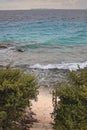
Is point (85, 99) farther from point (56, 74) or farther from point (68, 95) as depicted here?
point (56, 74)

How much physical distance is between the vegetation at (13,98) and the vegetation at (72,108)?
56 cm

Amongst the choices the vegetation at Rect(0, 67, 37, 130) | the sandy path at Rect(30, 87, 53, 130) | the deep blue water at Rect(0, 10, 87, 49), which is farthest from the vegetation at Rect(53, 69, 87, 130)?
the deep blue water at Rect(0, 10, 87, 49)

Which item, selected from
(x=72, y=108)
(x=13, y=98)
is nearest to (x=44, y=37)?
(x=13, y=98)

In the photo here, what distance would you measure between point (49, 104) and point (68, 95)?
3.65 metres

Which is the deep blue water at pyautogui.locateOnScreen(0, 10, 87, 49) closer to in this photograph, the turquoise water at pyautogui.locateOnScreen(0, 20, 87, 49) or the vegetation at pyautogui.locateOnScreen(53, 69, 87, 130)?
the turquoise water at pyautogui.locateOnScreen(0, 20, 87, 49)

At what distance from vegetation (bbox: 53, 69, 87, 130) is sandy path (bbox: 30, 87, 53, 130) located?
118 centimetres

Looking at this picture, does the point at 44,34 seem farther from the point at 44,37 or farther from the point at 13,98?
the point at 13,98

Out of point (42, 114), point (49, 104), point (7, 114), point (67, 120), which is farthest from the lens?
point (49, 104)

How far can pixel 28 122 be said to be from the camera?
7949 millimetres

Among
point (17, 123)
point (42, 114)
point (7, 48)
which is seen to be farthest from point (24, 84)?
point (7, 48)

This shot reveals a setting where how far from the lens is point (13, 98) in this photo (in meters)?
6.75

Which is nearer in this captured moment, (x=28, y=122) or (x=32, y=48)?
(x=28, y=122)

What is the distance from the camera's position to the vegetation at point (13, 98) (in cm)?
673

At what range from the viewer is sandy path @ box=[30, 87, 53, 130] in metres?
7.86
